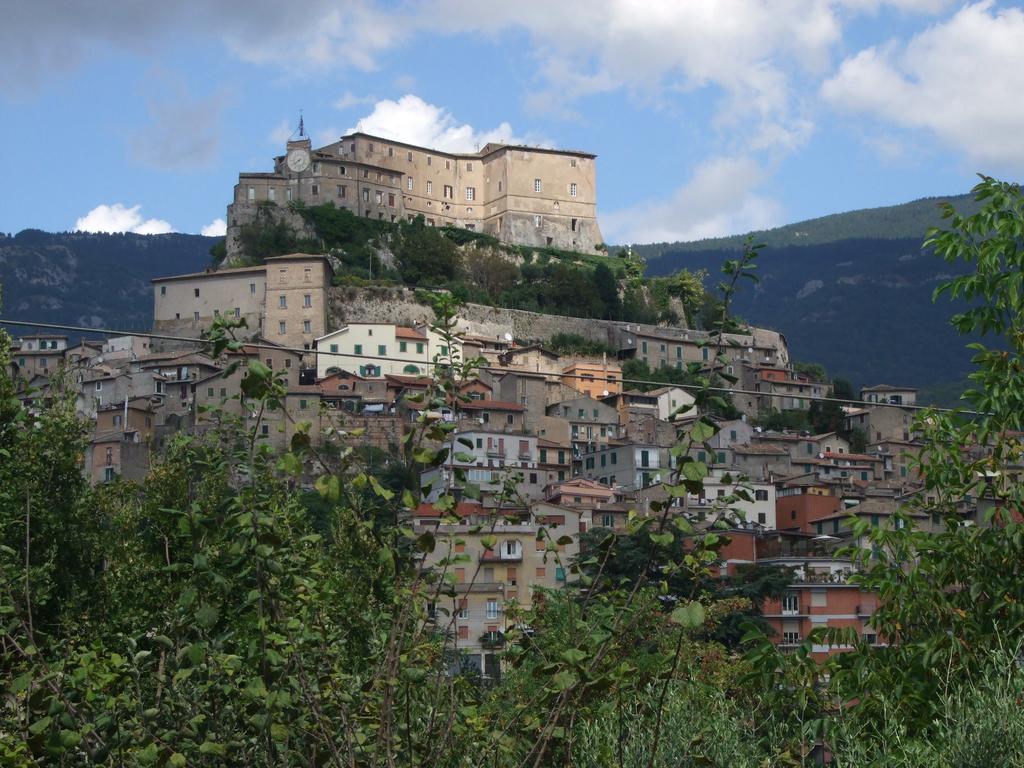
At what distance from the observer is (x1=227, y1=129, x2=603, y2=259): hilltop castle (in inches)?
3469

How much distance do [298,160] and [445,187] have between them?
12163 millimetres

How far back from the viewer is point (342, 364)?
245 feet

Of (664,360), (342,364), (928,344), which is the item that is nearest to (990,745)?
(342,364)

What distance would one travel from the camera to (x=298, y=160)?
8888 centimetres

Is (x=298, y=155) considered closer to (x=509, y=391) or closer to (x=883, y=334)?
(x=509, y=391)

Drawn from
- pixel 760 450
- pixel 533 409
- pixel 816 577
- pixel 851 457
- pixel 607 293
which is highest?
pixel 607 293

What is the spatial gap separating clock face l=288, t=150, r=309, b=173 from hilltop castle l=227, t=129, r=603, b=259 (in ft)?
0.19

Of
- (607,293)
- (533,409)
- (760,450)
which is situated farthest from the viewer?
(607,293)

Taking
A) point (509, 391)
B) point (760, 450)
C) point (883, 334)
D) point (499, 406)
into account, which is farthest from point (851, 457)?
point (883, 334)

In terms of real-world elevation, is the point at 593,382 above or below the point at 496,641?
above

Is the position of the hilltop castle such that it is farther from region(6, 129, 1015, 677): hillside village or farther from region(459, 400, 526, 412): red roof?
region(459, 400, 526, 412): red roof

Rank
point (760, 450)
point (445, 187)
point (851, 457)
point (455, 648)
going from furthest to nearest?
point (445, 187) → point (851, 457) → point (760, 450) → point (455, 648)

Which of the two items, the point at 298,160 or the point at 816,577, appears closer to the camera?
the point at 816,577

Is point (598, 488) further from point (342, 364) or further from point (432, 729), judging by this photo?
point (432, 729)
